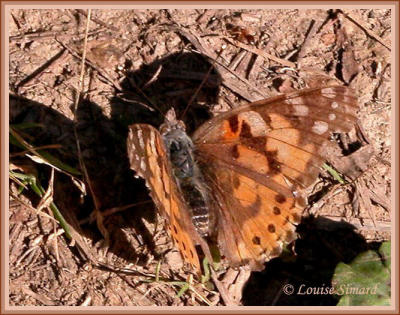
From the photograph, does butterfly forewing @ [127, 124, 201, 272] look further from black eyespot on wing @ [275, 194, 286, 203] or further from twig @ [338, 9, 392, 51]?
twig @ [338, 9, 392, 51]

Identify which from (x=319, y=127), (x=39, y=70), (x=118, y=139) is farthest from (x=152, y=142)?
(x=39, y=70)

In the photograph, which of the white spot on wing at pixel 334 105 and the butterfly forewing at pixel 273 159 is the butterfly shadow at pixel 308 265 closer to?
the butterfly forewing at pixel 273 159

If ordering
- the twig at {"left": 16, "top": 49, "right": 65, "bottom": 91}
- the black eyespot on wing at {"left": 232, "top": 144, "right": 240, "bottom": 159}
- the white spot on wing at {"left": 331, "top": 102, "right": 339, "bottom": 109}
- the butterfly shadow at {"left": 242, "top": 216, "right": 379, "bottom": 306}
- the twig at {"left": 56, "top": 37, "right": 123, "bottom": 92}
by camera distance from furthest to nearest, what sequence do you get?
the twig at {"left": 56, "top": 37, "right": 123, "bottom": 92}, the twig at {"left": 16, "top": 49, "right": 65, "bottom": 91}, the butterfly shadow at {"left": 242, "top": 216, "right": 379, "bottom": 306}, the black eyespot on wing at {"left": 232, "top": 144, "right": 240, "bottom": 159}, the white spot on wing at {"left": 331, "top": 102, "right": 339, "bottom": 109}

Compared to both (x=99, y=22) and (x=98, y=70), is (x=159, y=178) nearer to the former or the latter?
(x=98, y=70)

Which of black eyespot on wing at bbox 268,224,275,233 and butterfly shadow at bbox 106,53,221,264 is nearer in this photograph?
black eyespot on wing at bbox 268,224,275,233

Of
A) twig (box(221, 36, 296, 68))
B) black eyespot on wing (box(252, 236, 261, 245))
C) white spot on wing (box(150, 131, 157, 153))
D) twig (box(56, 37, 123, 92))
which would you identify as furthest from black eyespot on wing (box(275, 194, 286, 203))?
twig (box(56, 37, 123, 92))

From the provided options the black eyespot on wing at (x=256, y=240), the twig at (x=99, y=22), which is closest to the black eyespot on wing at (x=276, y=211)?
the black eyespot on wing at (x=256, y=240)

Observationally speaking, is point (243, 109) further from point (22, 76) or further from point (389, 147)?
point (22, 76)
